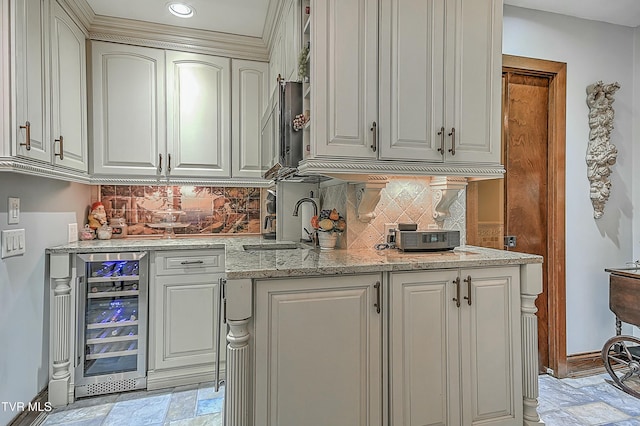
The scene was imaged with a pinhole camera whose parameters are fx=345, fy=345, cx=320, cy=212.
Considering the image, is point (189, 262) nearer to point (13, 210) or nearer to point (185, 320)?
point (185, 320)

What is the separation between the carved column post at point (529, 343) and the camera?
5.84ft

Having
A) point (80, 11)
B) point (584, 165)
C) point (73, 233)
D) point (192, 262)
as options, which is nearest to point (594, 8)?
point (584, 165)

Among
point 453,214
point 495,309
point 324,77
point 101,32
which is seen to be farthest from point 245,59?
point 495,309

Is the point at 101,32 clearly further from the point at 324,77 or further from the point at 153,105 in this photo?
the point at 324,77

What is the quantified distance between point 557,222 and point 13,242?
138 inches

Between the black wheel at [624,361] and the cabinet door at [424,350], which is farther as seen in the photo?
the black wheel at [624,361]

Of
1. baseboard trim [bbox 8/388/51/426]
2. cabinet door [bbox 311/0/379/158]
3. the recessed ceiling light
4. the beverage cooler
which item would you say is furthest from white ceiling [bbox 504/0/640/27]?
baseboard trim [bbox 8/388/51/426]

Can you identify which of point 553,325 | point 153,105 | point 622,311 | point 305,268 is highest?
point 153,105

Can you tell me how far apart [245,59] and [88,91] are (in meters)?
1.20

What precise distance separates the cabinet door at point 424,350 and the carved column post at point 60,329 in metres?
1.97

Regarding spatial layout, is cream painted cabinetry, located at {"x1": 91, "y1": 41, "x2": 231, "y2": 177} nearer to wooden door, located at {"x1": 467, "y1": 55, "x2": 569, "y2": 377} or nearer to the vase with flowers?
the vase with flowers

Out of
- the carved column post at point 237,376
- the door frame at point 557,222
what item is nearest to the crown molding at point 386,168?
the carved column post at point 237,376

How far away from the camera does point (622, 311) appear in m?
2.31

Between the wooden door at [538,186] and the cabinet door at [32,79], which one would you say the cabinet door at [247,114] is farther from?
the wooden door at [538,186]
